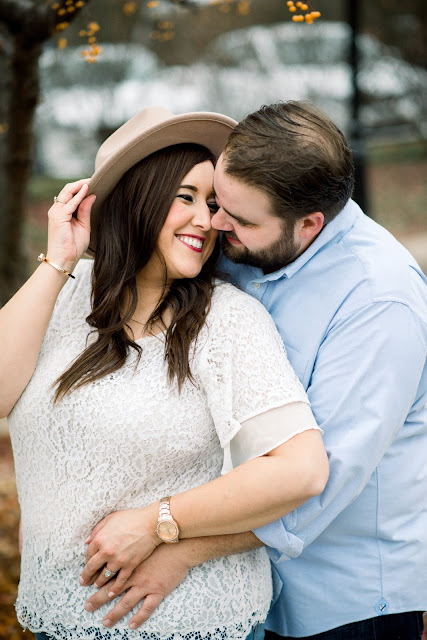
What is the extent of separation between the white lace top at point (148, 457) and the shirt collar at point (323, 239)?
0.47 ft

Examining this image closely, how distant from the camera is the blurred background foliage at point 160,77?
4.11 meters

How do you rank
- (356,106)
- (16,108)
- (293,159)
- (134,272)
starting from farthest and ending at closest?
(356,106) < (16,108) < (134,272) < (293,159)

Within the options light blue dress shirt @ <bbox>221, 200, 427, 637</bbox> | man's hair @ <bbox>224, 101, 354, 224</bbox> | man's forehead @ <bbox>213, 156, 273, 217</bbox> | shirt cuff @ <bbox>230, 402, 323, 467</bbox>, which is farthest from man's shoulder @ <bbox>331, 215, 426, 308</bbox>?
shirt cuff @ <bbox>230, 402, 323, 467</bbox>

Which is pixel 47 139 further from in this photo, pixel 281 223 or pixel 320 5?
pixel 281 223

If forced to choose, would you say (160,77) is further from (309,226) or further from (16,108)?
(309,226)

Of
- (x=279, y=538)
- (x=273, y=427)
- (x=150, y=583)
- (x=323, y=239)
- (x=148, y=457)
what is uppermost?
(x=323, y=239)

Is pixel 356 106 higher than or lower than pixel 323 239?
lower

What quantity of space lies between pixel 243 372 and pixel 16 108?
2713 millimetres

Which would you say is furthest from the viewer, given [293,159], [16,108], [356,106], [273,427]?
[356,106]

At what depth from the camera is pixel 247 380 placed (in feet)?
6.57

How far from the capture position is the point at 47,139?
27.8ft

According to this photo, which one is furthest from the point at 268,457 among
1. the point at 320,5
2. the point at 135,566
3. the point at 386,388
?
the point at 320,5

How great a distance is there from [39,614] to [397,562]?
1067mm

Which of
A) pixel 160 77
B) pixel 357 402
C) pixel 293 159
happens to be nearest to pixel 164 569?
pixel 357 402
